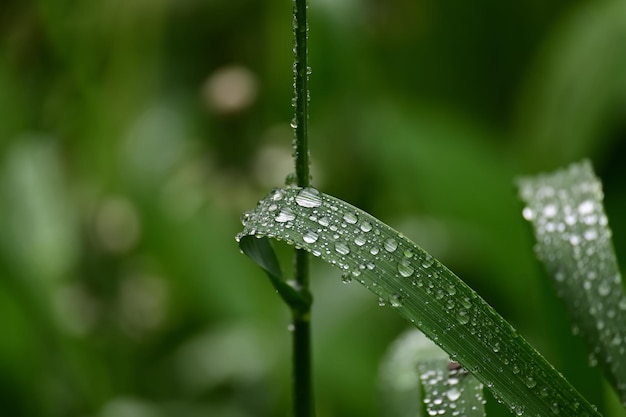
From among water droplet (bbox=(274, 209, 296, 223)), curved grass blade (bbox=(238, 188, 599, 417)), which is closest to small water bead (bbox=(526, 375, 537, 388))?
curved grass blade (bbox=(238, 188, 599, 417))

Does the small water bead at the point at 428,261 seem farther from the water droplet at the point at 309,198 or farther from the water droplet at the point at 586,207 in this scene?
the water droplet at the point at 586,207

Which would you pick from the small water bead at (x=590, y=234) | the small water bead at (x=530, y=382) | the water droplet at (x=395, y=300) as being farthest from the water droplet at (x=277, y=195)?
the small water bead at (x=590, y=234)

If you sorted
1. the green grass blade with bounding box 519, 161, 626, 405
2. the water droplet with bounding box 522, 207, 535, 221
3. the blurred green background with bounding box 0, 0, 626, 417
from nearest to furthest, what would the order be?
the green grass blade with bounding box 519, 161, 626, 405
the water droplet with bounding box 522, 207, 535, 221
the blurred green background with bounding box 0, 0, 626, 417

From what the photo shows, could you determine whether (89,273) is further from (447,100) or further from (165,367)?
(447,100)

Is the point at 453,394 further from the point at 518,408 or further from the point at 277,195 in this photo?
the point at 277,195

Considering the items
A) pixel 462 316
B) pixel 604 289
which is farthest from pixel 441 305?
pixel 604 289

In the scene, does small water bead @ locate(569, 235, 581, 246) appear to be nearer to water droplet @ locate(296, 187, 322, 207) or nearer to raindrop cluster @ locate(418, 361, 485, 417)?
raindrop cluster @ locate(418, 361, 485, 417)

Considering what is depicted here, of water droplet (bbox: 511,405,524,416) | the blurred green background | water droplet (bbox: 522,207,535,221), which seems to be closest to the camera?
water droplet (bbox: 511,405,524,416)
